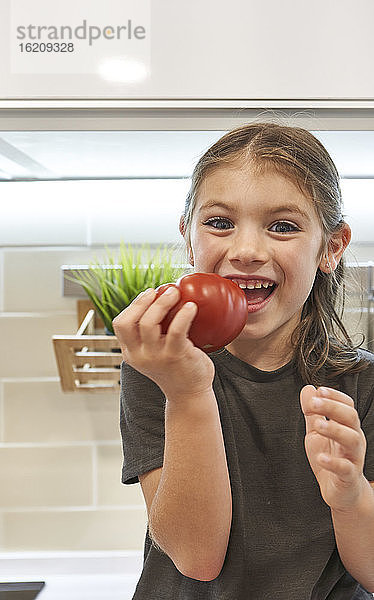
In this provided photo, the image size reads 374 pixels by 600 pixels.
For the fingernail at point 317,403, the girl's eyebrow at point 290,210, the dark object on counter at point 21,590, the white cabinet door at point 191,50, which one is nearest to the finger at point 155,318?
the fingernail at point 317,403

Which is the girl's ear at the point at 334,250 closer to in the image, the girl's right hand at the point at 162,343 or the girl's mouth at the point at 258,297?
the girl's mouth at the point at 258,297

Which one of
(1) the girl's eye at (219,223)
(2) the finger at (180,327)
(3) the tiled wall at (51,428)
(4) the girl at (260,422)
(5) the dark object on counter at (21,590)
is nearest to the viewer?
(2) the finger at (180,327)

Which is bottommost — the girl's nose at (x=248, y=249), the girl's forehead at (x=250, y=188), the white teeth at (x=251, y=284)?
the white teeth at (x=251, y=284)

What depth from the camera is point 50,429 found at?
1.36 metres

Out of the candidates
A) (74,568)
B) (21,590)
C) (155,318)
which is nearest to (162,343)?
(155,318)

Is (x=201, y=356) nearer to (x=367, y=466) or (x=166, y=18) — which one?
(x=367, y=466)

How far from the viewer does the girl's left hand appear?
600mm

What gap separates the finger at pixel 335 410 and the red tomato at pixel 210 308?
0.33ft

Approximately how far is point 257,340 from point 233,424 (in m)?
0.10

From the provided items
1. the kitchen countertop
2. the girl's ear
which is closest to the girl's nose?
the girl's ear

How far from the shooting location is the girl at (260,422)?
2.28 feet

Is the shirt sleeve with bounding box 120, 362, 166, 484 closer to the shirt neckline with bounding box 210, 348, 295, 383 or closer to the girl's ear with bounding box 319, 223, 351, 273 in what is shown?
the shirt neckline with bounding box 210, 348, 295, 383

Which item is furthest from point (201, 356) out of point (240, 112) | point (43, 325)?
point (43, 325)

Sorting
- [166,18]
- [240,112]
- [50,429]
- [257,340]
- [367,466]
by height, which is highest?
[166,18]
